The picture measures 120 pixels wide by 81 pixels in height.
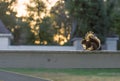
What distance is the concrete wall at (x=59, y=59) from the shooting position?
25078 millimetres

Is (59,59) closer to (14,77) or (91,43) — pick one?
(91,43)

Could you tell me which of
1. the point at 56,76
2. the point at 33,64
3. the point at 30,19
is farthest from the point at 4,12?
the point at 56,76

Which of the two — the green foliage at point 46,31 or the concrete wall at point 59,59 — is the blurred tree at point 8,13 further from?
the concrete wall at point 59,59

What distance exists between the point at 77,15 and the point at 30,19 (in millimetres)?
27479

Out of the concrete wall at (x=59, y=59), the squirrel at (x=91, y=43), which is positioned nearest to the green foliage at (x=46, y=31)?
the squirrel at (x=91, y=43)

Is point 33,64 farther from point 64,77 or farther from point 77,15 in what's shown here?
point 77,15

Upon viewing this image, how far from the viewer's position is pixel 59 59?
2523 centimetres

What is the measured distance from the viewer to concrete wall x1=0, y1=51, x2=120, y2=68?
82.3 feet

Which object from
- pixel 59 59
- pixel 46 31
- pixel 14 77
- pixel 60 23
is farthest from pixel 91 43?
pixel 60 23

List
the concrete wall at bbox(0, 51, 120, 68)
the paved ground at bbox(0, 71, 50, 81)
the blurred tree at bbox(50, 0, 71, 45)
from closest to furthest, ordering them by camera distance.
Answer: the paved ground at bbox(0, 71, 50, 81) < the concrete wall at bbox(0, 51, 120, 68) < the blurred tree at bbox(50, 0, 71, 45)

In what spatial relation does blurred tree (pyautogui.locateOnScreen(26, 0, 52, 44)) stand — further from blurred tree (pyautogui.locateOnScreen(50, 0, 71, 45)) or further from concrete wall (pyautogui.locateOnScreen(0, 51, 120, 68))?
concrete wall (pyautogui.locateOnScreen(0, 51, 120, 68))

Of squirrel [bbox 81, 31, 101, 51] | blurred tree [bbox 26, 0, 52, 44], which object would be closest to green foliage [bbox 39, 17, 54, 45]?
blurred tree [bbox 26, 0, 52, 44]

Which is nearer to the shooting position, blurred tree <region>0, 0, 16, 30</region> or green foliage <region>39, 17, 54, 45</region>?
green foliage <region>39, 17, 54, 45</region>

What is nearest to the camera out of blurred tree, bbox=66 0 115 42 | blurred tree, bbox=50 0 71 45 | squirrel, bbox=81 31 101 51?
squirrel, bbox=81 31 101 51
